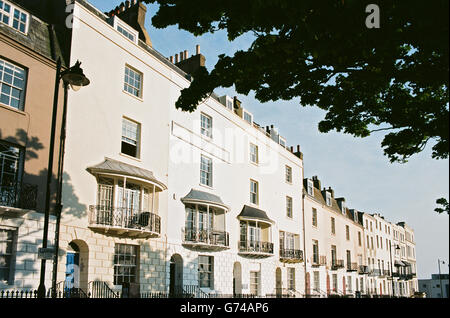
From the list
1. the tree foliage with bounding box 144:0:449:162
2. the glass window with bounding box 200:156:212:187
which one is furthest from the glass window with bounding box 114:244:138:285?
the tree foliage with bounding box 144:0:449:162

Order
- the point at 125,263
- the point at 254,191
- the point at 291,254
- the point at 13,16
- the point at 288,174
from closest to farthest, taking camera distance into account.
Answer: the point at 13,16 < the point at 125,263 < the point at 254,191 < the point at 291,254 < the point at 288,174

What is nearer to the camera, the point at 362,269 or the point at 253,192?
the point at 253,192

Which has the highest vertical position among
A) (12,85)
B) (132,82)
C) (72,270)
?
(132,82)

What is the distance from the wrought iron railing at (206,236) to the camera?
25797 millimetres

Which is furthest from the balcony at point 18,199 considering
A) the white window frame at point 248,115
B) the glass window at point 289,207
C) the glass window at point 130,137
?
the glass window at point 289,207

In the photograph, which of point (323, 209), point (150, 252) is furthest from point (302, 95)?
point (323, 209)

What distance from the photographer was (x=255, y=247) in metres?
32.6

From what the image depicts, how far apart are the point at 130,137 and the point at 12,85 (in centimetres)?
697

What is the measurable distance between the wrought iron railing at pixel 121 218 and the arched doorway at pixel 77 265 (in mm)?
1232

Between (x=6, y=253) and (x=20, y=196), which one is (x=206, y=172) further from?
(x=6, y=253)

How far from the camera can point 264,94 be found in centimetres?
1020

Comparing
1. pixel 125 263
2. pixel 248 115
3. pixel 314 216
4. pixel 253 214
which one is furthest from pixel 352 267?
pixel 125 263
